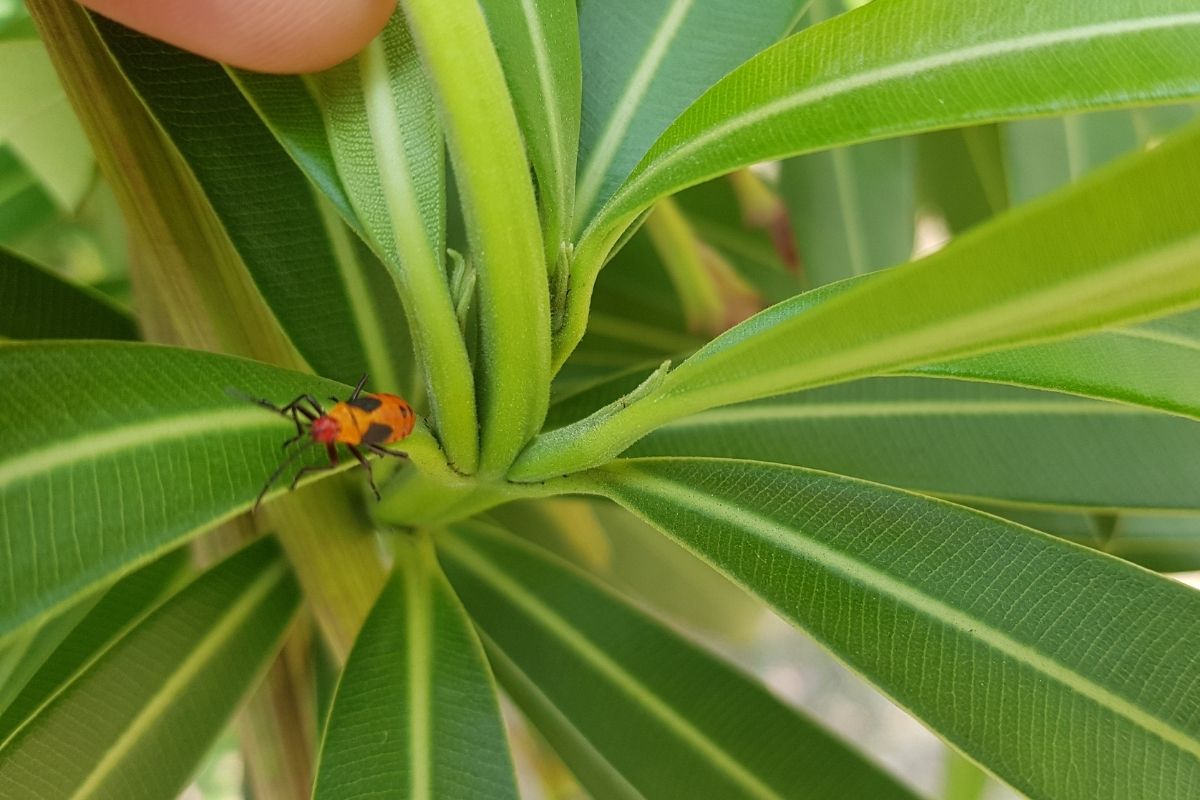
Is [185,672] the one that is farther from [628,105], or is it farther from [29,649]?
[628,105]

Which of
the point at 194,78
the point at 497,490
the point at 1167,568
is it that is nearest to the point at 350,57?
the point at 194,78

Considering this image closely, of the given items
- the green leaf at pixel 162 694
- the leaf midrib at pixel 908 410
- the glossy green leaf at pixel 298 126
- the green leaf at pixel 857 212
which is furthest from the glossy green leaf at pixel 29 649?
the green leaf at pixel 857 212

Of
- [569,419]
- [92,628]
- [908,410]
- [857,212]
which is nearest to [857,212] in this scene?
[857,212]

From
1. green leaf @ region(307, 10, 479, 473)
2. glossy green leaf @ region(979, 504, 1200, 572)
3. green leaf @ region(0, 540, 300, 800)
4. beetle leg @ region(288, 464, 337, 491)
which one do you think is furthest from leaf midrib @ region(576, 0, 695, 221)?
glossy green leaf @ region(979, 504, 1200, 572)

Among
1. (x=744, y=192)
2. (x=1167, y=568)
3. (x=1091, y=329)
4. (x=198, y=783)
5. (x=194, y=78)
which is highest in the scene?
(x=744, y=192)

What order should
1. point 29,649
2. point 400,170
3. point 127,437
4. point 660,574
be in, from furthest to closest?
1. point 660,574
2. point 29,649
3. point 400,170
4. point 127,437

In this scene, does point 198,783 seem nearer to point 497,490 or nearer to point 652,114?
point 497,490
